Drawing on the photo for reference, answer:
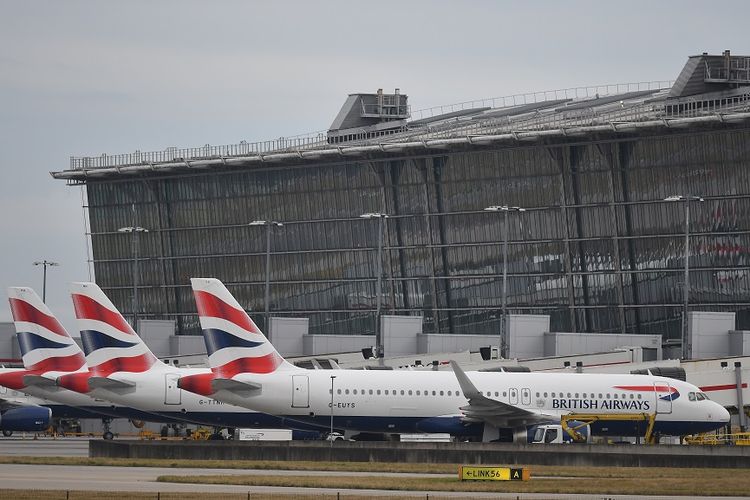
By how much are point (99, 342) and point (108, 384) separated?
114 inches

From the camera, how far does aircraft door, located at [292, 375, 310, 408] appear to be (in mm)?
71625

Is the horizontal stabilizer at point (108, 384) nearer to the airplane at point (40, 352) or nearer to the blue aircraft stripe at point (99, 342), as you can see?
the blue aircraft stripe at point (99, 342)

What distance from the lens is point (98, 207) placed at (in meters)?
153

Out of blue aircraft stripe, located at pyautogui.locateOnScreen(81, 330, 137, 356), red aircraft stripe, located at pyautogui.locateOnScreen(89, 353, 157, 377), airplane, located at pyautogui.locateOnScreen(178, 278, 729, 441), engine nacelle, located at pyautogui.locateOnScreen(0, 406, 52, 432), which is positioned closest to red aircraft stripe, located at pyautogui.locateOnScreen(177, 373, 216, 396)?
airplane, located at pyautogui.locateOnScreen(178, 278, 729, 441)

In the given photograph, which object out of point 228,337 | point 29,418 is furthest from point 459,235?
point 228,337

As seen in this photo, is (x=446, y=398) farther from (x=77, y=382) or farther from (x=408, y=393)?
(x=77, y=382)

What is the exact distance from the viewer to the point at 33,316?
8481 cm

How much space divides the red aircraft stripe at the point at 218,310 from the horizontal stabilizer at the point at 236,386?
279 cm

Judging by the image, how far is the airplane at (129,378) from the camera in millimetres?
73438

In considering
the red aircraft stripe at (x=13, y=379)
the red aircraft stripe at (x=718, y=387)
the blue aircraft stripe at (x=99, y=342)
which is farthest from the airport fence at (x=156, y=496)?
the red aircraft stripe at (x=718, y=387)

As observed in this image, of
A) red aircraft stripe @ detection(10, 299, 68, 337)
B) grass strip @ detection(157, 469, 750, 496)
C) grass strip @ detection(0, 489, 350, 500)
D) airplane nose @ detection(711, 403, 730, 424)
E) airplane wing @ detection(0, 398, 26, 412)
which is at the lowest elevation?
airplane wing @ detection(0, 398, 26, 412)

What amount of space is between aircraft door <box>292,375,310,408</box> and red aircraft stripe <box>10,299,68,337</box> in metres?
19.2

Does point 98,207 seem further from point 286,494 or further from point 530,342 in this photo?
point 286,494

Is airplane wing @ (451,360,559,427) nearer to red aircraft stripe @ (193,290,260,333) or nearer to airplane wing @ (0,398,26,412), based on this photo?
red aircraft stripe @ (193,290,260,333)
